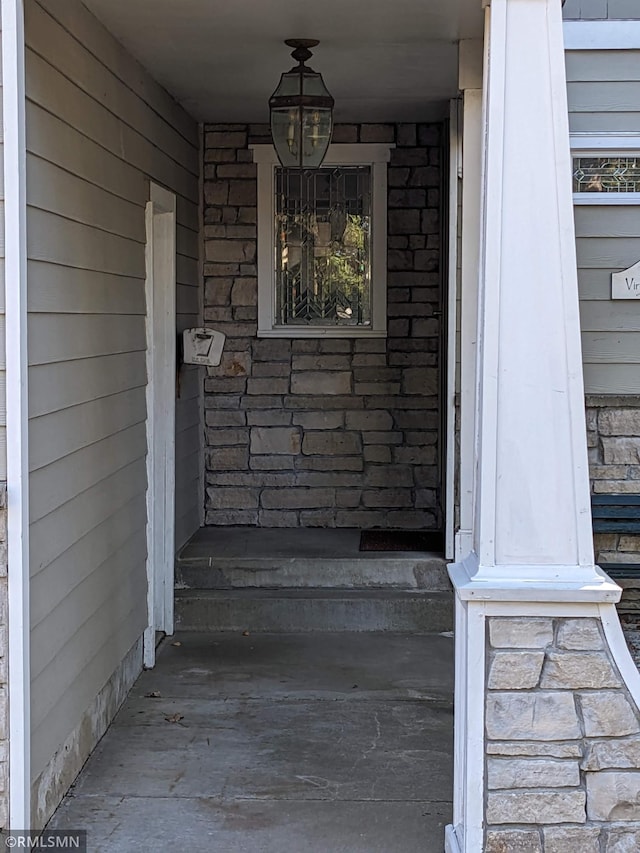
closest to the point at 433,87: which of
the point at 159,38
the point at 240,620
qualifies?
the point at 159,38

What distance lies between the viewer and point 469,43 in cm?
452

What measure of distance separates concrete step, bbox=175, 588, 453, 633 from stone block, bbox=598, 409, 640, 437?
51.3 inches

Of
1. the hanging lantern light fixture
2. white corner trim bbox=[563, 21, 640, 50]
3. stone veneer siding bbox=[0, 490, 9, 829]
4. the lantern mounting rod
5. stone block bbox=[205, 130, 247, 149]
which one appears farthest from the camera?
stone block bbox=[205, 130, 247, 149]

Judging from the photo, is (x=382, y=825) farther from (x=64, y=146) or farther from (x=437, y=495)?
(x=437, y=495)

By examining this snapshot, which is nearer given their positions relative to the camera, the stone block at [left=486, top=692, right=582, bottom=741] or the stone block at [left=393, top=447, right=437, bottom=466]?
the stone block at [left=486, top=692, right=582, bottom=741]

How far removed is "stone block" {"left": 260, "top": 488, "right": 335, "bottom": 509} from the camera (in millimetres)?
6781

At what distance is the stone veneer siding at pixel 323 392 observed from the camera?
6629mm

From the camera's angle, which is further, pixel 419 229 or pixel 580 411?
pixel 419 229

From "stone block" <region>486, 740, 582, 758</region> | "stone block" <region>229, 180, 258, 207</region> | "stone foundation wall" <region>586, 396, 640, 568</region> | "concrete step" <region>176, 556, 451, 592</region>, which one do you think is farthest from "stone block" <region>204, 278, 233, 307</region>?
"stone block" <region>486, 740, 582, 758</region>

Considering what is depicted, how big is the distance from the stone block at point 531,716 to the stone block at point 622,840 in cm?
28

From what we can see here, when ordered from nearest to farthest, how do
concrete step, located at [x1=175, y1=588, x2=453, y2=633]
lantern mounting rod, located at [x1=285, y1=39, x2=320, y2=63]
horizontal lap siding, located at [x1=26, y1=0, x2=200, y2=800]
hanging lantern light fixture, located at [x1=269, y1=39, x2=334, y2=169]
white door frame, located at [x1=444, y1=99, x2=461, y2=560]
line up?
horizontal lap siding, located at [x1=26, y1=0, x2=200, y2=800]
lantern mounting rod, located at [x1=285, y1=39, x2=320, y2=63]
hanging lantern light fixture, located at [x1=269, y1=39, x2=334, y2=169]
white door frame, located at [x1=444, y1=99, x2=461, y2=560]
concrete step, located at [x1=175, y1=588, x2=453, y2=633]

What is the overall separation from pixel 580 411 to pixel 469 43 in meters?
2.21

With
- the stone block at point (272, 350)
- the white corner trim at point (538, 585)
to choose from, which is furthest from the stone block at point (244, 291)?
the white corner trim at point (538, 585)

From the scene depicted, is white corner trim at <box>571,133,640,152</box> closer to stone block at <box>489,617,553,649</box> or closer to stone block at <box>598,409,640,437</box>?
stone block at <box>598,409,640,437</box>
